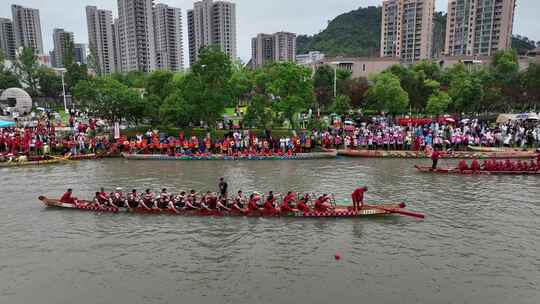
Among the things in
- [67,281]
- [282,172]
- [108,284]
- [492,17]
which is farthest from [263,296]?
[492,17]

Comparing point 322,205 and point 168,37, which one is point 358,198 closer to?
point 322,205

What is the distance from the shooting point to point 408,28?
10956cm

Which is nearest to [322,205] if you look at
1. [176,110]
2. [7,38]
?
[176,110]

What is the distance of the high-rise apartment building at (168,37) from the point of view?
11718cm

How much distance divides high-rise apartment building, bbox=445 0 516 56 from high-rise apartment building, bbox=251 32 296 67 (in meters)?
55.3

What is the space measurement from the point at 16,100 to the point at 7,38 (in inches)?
3544

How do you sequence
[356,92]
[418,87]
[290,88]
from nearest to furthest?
[290,88]
[418,87]
[356,92]

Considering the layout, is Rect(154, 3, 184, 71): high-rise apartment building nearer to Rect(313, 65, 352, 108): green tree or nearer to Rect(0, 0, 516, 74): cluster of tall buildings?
Rect(0, 0, 516, 74): cluster of tall buildings

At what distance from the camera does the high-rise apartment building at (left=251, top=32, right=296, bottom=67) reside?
475 feet

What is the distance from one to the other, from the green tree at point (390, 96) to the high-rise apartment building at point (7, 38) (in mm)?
118105

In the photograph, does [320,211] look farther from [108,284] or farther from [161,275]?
[108,284]

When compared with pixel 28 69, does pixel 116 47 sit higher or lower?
higher

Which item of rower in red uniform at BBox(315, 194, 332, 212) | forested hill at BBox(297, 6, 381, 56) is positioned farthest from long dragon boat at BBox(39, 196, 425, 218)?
forested hill at BBox(297, 6, 381, 56)

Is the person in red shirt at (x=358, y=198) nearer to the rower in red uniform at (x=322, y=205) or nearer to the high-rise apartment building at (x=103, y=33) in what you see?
the rower in red uniform at (x=322, y=205)
